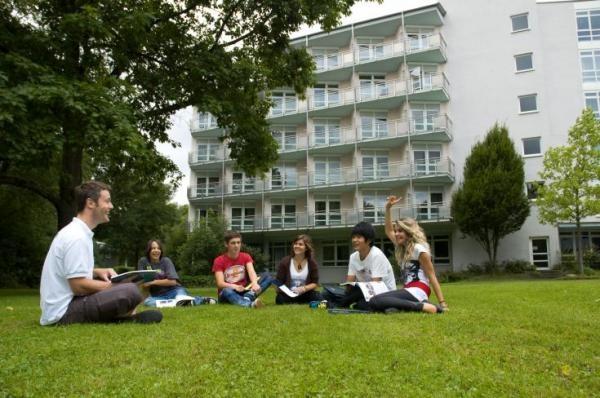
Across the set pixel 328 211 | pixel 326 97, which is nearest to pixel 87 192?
pixel 328 211

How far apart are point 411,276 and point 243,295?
9.82 ft

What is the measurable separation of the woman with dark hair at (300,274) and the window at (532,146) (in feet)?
85.6

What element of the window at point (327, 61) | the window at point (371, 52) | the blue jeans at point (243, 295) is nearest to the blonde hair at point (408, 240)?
the blue jeans at point (243, 295)

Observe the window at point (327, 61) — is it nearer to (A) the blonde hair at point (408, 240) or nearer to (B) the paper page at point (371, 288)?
(A) the blonde hair at point (408, 240)

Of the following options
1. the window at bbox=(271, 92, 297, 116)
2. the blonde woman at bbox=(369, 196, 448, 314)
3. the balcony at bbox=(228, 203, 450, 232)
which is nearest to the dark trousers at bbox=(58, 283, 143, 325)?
the blonde woman at bbox=(369, 196, 448, 314)

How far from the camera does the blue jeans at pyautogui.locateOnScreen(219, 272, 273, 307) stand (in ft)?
26.6

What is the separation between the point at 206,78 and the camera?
1452cm

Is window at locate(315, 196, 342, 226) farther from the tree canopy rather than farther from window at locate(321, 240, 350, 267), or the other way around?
the tree canopy

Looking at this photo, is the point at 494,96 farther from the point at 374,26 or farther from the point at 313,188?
the point at 313,188

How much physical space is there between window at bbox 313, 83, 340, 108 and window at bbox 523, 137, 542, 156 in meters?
12.8

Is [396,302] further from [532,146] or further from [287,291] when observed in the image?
[532,146]

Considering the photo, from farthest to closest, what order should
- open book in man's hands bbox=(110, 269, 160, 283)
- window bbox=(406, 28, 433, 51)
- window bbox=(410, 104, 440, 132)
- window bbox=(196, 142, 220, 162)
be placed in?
1. window bbox=(196, 142, 220, 162)
2. window bbox=(406, 28, 433, 51)
3. window bbox=(410, 104, 440, 132)
4. open book in man's hands bbox=(110, 269, 160, 283)

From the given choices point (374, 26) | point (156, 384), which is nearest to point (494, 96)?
point (374, 26)

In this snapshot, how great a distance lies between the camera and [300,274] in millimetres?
8508
